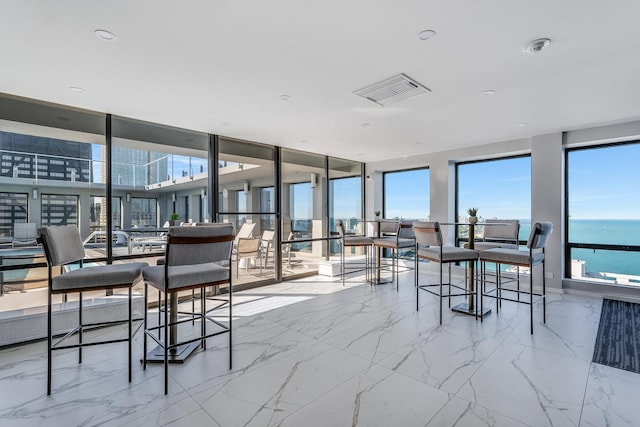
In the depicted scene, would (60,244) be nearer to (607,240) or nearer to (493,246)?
(493,246)

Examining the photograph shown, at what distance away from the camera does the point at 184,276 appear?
214 centimetres

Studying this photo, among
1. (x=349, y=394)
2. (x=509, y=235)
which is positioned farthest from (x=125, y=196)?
(x=509, y=235)

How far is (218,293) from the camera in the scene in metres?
4.62

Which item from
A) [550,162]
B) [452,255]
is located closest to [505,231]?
[550,162]

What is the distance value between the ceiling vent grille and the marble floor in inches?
93.9

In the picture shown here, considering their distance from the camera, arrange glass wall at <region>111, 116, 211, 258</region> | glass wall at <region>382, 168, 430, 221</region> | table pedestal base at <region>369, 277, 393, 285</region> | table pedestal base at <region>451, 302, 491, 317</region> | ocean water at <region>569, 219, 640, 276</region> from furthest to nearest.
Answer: glass wall at <region>382, 168, 430, 221</region> → table pedestal base at <region>369, 277, 393, 285</region> → ocean water at <region>569, 219, 640, 276</region> → glass wall at <region>111, 116, 211, 258</region> → table pedestal base at <region>451, 302, 491, 317</region>

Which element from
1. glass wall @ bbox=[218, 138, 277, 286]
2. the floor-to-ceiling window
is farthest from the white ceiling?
glass wall @ bbox=[218, 138, 277, 286]

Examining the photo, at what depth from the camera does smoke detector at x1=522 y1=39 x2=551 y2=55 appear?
2145 mm

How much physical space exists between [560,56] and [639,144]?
321 cm

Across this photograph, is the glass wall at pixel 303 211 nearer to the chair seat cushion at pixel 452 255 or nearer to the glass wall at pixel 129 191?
the glass wall at pixel 129 191

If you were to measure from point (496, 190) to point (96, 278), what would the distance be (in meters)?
5.99

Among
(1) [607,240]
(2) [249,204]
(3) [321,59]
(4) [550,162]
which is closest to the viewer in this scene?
(3) [321,59]

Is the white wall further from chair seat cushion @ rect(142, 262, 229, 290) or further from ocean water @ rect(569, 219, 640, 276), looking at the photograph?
chair seat cushion @ rect(142, 262, 229, 290)

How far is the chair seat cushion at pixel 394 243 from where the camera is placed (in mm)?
4816
